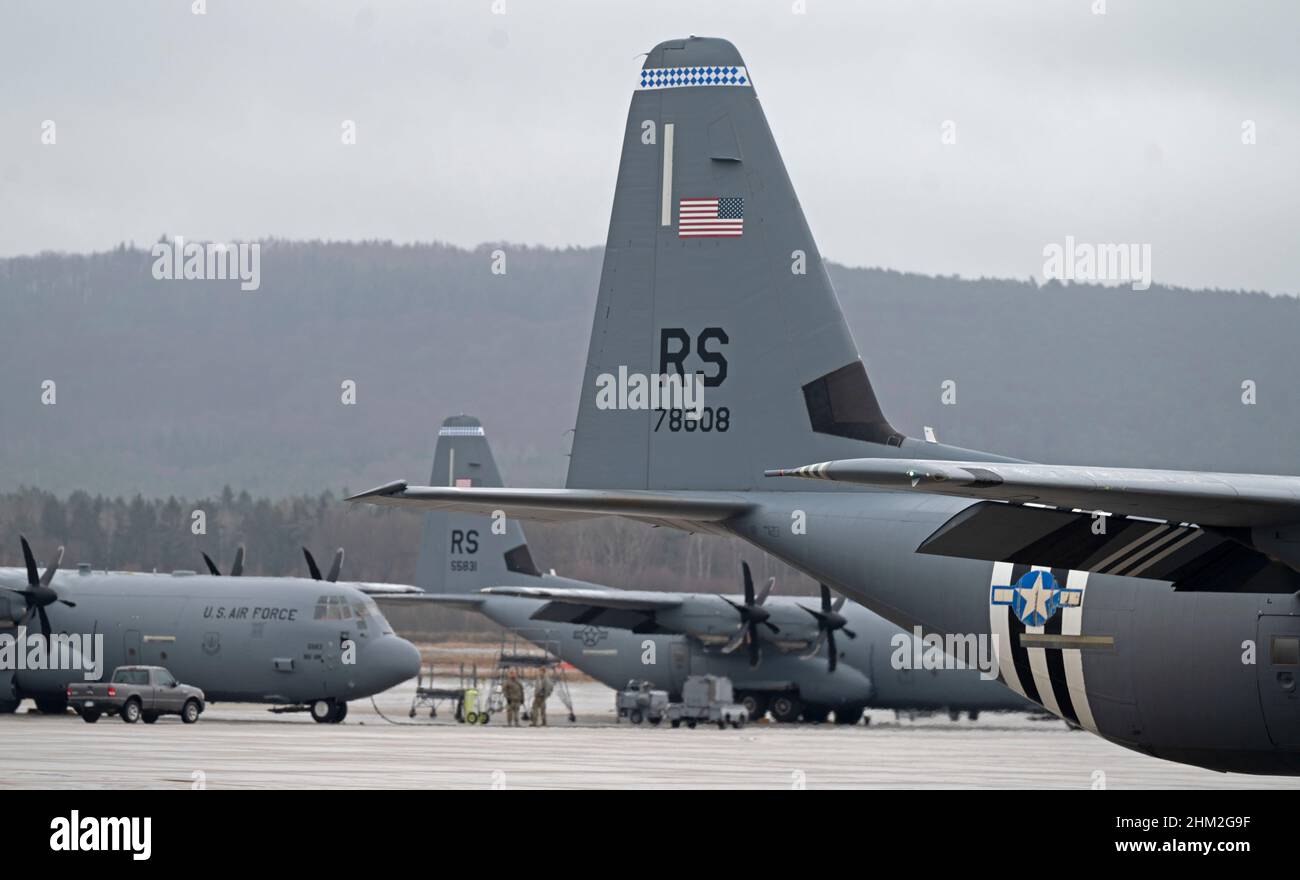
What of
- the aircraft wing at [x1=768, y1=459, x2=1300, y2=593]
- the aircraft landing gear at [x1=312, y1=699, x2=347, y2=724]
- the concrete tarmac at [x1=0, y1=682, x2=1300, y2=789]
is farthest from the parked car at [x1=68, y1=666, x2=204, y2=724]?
the aircraft wing at [x1=768, y1=459, x2=1300, y2=593]

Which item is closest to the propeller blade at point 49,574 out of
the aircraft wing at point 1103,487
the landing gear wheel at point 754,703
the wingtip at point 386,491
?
the landing gear wheel at point 754,703

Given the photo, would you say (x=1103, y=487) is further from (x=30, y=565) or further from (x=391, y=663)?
(x=30, y=565)

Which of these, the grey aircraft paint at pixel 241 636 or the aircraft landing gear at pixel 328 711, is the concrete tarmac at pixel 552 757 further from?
the grey aircraft paint at pixel 241 636

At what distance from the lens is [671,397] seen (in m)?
16.5

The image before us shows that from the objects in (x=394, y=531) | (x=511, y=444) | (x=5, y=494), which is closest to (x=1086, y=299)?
(x=511, y=444)

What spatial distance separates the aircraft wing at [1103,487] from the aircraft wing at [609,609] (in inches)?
1194

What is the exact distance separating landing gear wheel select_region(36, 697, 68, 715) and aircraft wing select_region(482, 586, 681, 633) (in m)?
11.5

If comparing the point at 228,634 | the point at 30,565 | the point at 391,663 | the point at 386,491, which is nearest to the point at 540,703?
the point at 391,663

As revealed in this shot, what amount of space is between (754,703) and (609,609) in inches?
203

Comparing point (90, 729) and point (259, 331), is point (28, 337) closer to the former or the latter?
point (259, 331)

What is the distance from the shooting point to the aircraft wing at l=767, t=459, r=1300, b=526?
9500mm

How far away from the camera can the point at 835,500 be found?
51.6 ft

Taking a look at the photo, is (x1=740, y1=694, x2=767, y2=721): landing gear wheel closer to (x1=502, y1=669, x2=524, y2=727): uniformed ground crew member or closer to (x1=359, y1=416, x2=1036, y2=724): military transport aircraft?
(x1=359, y1=416, x2=1036, y2=724): military transport aircraft

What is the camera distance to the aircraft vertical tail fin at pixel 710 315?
16.1 m
